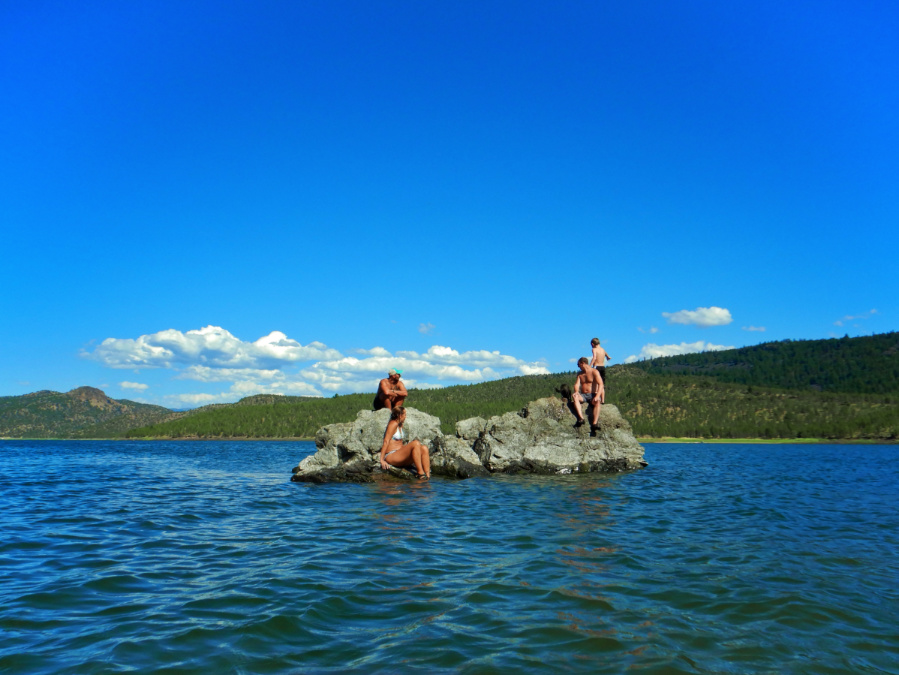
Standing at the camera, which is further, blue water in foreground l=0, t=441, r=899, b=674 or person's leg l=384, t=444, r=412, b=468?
person's leg l=384, t=444, r=412, b=468

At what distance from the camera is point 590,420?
26.5 m

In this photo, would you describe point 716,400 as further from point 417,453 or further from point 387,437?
point 387,437

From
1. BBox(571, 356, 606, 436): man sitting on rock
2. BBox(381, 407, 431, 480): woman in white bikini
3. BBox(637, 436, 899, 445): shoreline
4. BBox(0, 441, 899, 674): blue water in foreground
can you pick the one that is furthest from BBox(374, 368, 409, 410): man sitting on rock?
BBox(637, 436, 899, 445): shoreline

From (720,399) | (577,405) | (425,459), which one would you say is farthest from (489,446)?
(720,399)

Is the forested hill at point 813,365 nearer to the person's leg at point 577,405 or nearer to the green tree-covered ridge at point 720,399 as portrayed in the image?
the green tree-covered ridge at point 720,399

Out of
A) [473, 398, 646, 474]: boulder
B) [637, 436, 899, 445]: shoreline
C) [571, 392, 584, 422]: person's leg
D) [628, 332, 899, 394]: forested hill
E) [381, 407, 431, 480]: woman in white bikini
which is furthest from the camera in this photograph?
[628, 332, 899, 394]: forested hill

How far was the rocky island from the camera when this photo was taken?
21.8 meters

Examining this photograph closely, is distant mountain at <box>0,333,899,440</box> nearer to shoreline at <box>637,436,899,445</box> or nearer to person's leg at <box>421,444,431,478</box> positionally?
shoreline at <box>637,436,899,445</box>

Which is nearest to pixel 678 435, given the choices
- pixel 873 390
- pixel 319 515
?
pixel 873 390

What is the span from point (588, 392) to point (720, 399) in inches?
3323

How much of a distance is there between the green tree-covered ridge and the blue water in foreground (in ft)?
244

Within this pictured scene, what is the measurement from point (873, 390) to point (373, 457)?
123822 millimetres

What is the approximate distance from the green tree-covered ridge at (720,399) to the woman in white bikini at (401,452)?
68828mm

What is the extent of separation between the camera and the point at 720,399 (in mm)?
98688
